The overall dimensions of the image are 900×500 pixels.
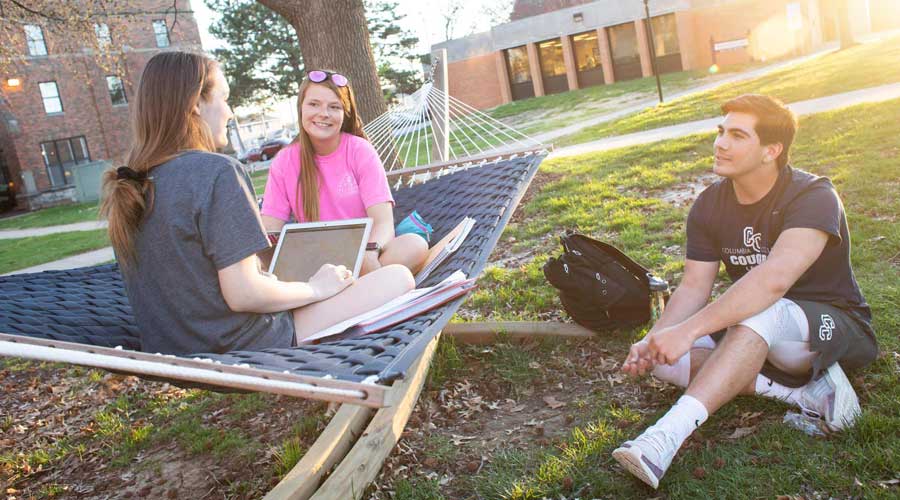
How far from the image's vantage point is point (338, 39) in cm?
560

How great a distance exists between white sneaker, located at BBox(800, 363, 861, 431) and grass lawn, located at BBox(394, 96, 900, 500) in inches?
1.4

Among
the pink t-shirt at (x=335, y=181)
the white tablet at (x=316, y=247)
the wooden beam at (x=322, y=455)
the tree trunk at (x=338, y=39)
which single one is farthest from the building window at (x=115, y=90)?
the wooden beam at (x=322, y=455)

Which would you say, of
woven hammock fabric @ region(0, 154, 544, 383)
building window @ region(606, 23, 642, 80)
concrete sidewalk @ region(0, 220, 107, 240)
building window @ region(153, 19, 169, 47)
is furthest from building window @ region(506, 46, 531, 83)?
woven hammock fabric @ region(0, 154, 544, 383)

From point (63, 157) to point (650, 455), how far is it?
27.6m

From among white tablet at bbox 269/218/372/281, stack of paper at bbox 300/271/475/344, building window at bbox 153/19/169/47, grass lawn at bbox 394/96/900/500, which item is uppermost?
building window at bbox 153/19/169/47

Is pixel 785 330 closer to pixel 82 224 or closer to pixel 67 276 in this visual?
pixel 67 276

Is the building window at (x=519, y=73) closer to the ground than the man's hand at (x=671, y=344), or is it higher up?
higher up

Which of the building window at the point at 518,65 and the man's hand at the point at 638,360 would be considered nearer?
the man's hand at the point at 638,360

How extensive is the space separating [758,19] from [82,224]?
20.6 metres

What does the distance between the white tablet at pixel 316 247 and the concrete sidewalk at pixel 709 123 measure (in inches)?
236

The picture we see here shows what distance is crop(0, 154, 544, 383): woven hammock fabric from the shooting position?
1602 mm

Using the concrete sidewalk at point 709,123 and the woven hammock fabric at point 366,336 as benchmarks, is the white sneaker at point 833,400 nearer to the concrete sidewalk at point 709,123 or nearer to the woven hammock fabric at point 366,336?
the woven hammock fabric at point 366,336

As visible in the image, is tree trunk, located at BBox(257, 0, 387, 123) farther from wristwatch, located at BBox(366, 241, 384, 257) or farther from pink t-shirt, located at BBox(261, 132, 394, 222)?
wristwatch, located at BBox(366, 241, 384, 257)

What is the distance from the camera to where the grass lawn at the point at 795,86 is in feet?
31.3
